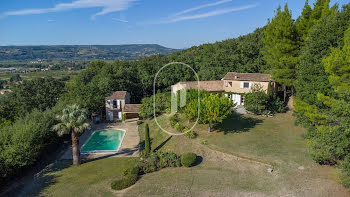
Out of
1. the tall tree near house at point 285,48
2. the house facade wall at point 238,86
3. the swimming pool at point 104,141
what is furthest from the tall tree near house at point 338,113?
the swimming pool at point 104,141

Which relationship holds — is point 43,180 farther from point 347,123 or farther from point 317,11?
point 317,11

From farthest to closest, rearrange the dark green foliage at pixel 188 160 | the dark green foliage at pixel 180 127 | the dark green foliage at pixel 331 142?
the dark green foliage at pixel 180 127 → the dark green foliage at pixel 188 160 → the dark green foliage at pixel 331 142

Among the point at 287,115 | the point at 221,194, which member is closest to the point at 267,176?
the point at 221,194

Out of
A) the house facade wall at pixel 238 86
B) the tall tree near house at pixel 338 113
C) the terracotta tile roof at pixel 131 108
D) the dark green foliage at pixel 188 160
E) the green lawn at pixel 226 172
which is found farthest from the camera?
the terracotta tile roof at pixel 131 108

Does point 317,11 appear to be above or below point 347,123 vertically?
above

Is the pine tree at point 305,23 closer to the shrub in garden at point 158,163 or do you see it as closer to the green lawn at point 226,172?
the green lawn at point 226,172

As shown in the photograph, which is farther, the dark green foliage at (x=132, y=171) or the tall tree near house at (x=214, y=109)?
the tall tree near house at (x=214, y=109)

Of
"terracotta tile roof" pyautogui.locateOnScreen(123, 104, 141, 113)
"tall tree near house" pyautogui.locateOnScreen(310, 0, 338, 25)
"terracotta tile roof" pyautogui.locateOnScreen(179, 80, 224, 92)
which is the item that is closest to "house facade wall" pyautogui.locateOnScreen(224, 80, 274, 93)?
"terracotta tile roof" pyautogui.locateOnScreen(179, 80, 224, 92)

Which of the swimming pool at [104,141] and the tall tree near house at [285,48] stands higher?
the tall tree near house at [285,48]
